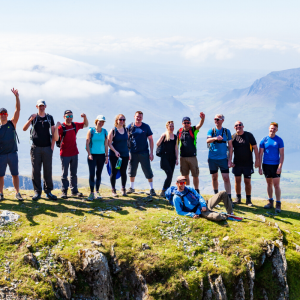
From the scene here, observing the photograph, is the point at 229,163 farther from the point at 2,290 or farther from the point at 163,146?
the point at 2,290

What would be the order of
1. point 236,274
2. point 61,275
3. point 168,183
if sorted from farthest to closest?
point 168,183
point 236,274
point 61,275

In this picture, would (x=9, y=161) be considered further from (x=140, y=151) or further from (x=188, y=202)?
(x=188, y=202)

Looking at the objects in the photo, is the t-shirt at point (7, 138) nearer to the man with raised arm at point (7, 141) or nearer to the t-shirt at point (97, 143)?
the man with raised arm at point (7, 141)

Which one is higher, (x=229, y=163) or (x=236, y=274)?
(x=229, y=163)

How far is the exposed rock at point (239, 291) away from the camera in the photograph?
40.9 feet

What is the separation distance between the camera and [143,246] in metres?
13.0

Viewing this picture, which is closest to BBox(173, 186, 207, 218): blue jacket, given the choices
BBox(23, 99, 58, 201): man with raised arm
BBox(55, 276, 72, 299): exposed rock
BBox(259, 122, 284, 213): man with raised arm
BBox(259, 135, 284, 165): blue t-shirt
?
BBox(259, 122, 284, 213): man with raised arm

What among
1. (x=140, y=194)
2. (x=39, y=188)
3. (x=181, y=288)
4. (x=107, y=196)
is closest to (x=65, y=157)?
(x=39, y=188)

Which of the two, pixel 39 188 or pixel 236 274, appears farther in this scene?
pixel 39 188

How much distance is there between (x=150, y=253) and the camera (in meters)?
12.7

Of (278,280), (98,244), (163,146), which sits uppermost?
(163,146)

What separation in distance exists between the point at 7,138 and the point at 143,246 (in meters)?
8.74

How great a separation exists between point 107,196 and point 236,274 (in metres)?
9.10

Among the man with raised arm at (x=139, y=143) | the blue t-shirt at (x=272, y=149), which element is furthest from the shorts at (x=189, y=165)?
the blue t-shirt at (x=272, y=149)
